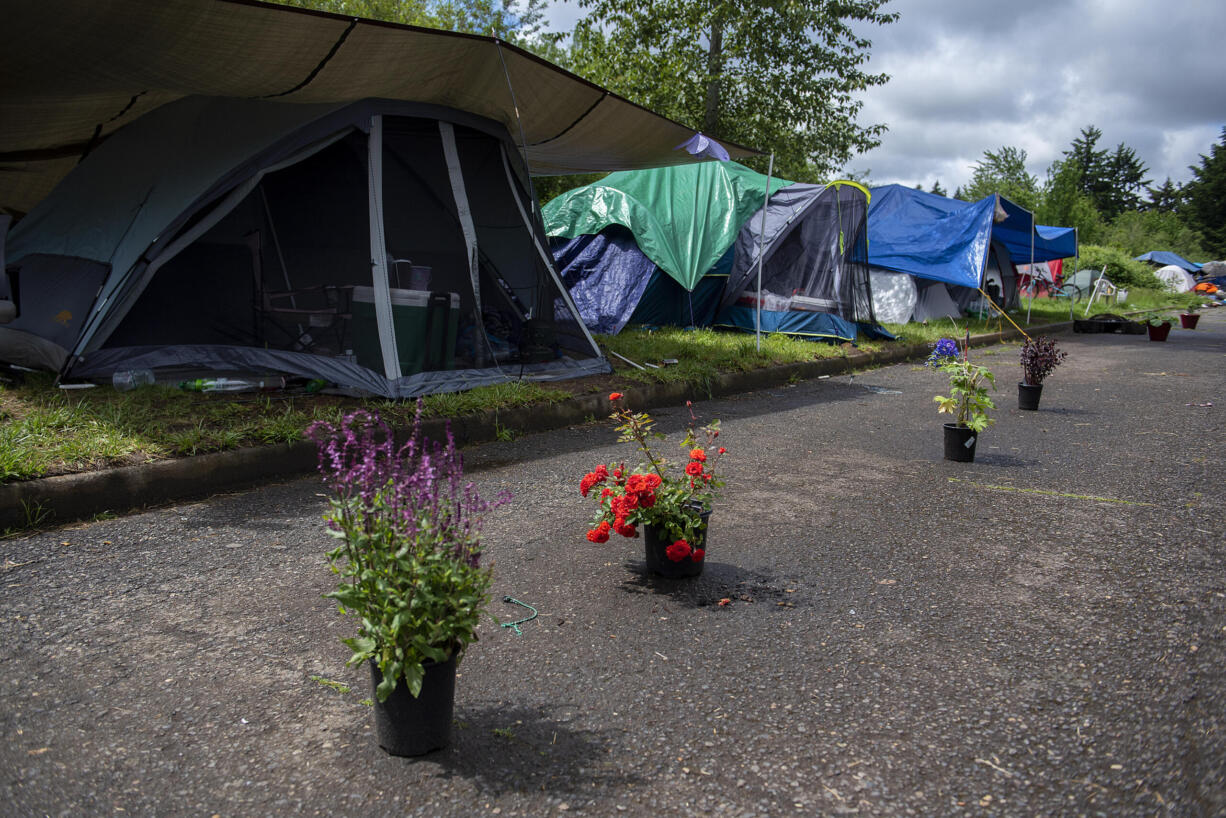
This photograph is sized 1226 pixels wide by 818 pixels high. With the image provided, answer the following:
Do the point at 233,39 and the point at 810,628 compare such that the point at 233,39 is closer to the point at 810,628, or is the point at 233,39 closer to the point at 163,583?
the point at 163,583

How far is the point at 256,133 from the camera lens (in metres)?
7.16

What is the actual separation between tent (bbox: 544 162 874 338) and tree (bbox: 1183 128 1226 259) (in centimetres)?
7333

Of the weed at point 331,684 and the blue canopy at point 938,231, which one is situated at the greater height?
the blue canopy at point 938,231

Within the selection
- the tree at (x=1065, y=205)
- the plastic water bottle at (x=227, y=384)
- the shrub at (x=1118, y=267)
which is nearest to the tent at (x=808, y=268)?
the plastic water bottle at (x=227, y=384)

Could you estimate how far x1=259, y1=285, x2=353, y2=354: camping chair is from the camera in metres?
7.39

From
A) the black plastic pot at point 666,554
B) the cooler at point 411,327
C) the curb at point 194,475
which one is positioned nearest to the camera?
the black plastic pot at point 666,554

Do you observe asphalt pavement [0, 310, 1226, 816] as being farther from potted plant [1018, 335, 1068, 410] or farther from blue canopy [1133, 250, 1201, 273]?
blue canopy [1133, 250, 1201, 273]

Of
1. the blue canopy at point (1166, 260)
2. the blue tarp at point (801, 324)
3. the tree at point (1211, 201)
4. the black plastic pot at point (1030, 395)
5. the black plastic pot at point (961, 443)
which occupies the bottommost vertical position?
the black plastic pot at point (961, 443)

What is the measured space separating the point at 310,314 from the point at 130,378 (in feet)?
5.04

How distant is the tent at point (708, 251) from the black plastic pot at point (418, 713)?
33.5 feet

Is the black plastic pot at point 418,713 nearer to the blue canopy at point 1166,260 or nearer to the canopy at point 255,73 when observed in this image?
the canopy at point 255,73

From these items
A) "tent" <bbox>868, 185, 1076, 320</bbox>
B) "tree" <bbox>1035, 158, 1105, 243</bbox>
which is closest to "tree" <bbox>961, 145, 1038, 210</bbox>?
"tree" <bbox>1035, 158, 1105, 243</bbox>

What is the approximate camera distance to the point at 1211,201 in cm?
7262

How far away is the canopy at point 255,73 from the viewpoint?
5.21m
